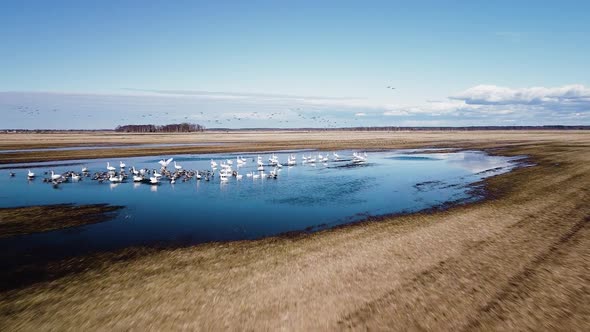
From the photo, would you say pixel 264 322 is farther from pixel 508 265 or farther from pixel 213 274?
pixel 508 265

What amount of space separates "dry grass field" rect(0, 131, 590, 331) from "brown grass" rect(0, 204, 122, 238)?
583 centimetres

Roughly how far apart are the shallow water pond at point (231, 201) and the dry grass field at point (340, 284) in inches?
86.0

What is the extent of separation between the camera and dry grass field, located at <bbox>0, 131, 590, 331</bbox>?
28.7ft

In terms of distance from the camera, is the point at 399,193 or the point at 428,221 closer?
the point at 428,221

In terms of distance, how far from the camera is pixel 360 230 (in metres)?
16.7

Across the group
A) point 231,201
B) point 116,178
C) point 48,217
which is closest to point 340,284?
point 231,201

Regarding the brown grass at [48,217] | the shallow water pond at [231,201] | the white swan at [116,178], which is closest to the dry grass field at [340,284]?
the shallow water pond at [231,201]

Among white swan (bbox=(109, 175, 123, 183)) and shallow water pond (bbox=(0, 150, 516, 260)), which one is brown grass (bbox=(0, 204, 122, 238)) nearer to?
shallow water pond (bbox=(0, 150, 516, 260))

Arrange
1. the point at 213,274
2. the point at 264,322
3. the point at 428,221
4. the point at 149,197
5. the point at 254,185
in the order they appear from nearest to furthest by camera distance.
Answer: the point at 264,322 → the point at 213,274 → the point at 428,221 → the point at 149,197 → the point at 254,185

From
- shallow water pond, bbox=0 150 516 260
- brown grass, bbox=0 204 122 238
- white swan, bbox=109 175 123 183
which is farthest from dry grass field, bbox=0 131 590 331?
white swan, bbox=109 175 123 183

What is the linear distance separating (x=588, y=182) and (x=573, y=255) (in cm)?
1837

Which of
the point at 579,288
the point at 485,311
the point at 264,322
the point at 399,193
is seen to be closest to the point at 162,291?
the point at 264,322

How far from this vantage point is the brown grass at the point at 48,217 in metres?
17.5

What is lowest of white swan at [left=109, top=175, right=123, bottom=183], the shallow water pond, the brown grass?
the shallow water pond
